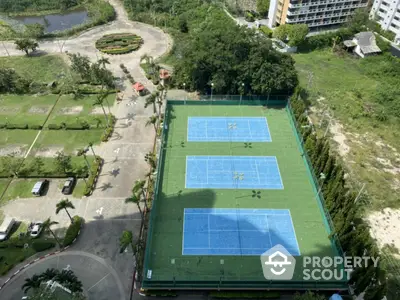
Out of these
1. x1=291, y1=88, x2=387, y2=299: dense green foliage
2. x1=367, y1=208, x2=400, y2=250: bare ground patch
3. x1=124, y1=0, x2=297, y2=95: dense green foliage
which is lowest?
x1=367, y1=208, x2=400, y2=250: bare ground patch

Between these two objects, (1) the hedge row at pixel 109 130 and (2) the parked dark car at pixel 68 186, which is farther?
(1) the hedge row at pixel 109 130

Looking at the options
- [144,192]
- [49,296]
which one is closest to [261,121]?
[144,192]

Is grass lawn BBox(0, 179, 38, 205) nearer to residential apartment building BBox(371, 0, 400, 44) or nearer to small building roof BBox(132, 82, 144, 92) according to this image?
small building roof BBox(132, 82, 144, 92)

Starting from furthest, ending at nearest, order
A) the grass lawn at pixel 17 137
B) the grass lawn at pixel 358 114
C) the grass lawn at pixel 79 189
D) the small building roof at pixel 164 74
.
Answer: the small building roof at pixel 164 74 < the grass lawn at pixel 17 137 < the grass lawn at pixel 358 114 < the grass lawn at pixel 79 189

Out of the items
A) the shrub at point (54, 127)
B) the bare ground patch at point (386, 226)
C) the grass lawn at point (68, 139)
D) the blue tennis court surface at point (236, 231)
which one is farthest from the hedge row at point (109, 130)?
the bare ground patch at point (386, 226)

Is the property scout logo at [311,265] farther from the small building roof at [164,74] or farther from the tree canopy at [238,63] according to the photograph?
the small building roof at [164,74]

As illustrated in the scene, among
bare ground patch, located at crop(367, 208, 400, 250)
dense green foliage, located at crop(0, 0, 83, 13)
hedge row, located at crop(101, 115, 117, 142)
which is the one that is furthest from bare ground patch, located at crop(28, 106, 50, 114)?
dense green foliage, located at crop(0, 0, 83, 13)

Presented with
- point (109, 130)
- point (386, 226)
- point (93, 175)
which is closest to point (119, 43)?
point (109, 130)
